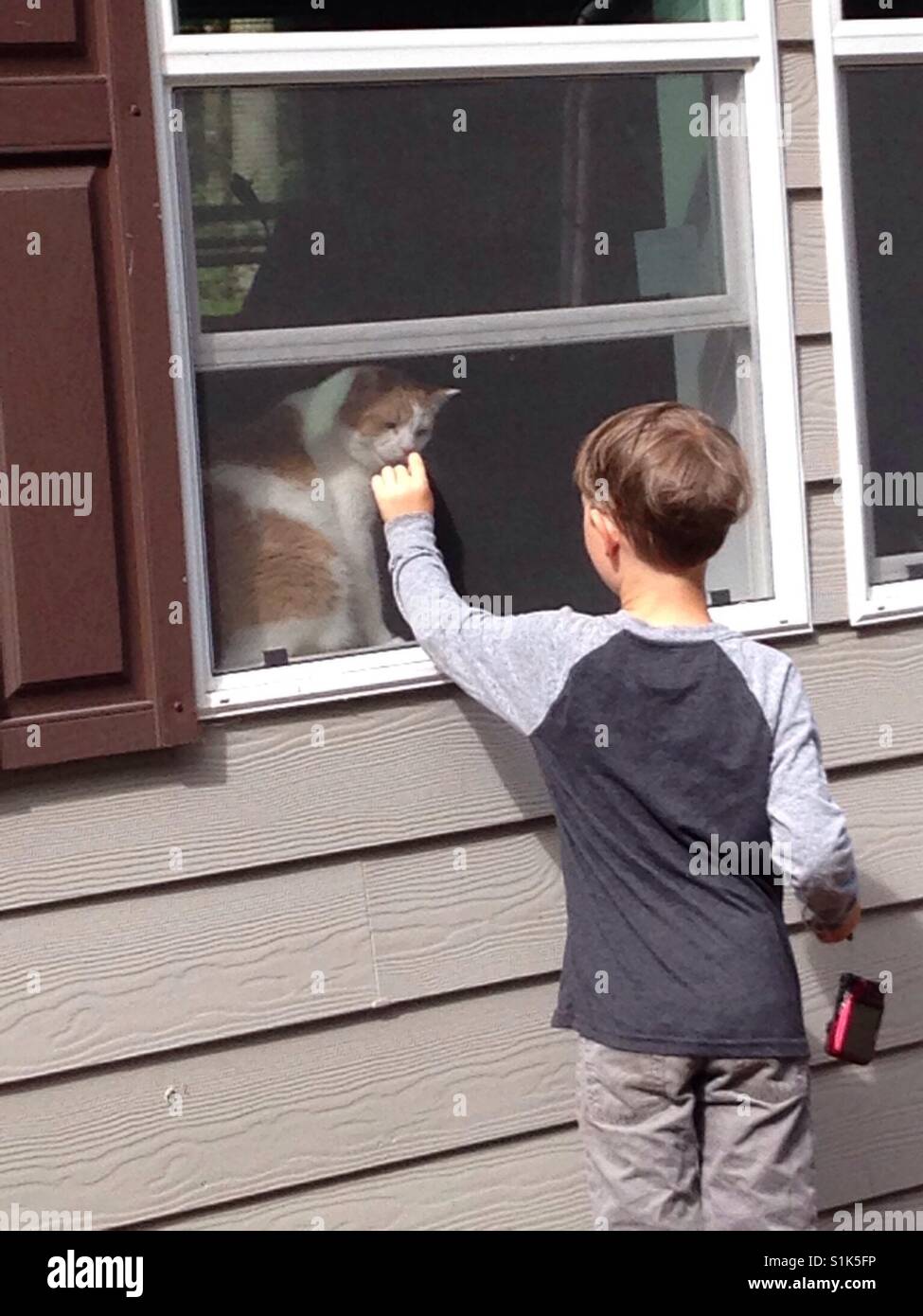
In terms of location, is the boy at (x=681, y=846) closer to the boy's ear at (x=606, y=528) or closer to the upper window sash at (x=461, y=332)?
the boy's ear at (x=606, y=528)

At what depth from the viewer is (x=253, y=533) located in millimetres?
2715

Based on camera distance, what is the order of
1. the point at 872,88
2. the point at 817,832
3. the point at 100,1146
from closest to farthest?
the point at 817,832 → the point at 100,1146 → the point at 872,88

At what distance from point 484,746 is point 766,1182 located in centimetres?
81

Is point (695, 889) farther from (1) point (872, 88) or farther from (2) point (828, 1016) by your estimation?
(1) point (872, 88)

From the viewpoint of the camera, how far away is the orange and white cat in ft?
8.82

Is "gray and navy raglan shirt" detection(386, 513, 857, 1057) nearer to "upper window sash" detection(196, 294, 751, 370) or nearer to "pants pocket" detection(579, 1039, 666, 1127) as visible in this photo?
"pants pocket" detection(579, 1039, 666, 1127)

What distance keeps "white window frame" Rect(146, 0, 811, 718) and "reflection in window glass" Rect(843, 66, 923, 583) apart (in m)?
0.23

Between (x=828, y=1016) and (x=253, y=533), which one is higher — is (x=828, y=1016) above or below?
below

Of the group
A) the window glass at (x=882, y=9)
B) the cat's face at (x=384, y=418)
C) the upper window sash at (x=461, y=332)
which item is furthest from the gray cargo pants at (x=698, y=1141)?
the window glass at (x=882, y=9)

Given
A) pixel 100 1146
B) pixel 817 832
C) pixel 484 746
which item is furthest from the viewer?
pixel 484 746

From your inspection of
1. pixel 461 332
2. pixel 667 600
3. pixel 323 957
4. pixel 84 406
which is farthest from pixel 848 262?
pixel 323 957

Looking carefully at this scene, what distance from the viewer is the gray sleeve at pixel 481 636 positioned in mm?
2408

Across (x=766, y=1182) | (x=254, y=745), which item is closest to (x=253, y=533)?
(x=254, y=745)
